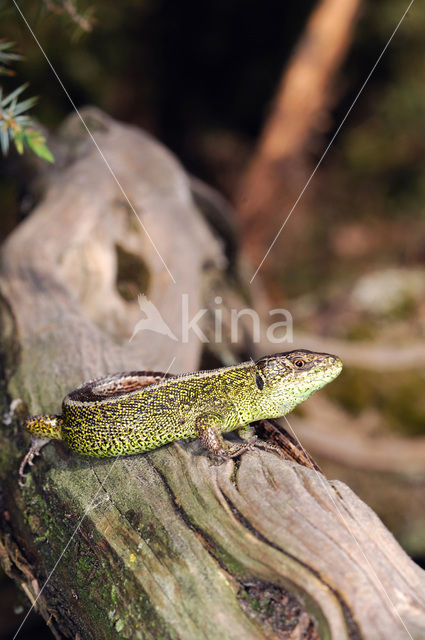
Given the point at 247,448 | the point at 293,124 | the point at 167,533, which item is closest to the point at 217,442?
the point at 247,448

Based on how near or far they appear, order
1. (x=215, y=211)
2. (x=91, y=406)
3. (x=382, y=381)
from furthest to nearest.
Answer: (x=382, y=381), (x=215, y=211), (x=91, y=406)

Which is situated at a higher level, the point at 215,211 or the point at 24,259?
the point at 215,211

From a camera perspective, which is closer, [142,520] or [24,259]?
[142,520]

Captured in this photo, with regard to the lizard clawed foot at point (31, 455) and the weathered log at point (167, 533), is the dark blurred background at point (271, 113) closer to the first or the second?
the weathered log at point (167, 533)

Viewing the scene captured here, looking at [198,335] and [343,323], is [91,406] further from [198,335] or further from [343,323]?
[343,323]

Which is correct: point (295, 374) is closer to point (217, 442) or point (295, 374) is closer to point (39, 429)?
point (217, 442)

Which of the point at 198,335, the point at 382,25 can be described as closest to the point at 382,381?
the point at 198,335

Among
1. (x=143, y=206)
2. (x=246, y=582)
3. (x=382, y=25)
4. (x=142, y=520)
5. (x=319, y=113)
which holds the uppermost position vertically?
(x=382, y=25)

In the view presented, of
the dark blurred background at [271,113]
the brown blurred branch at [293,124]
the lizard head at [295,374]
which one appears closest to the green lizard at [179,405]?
the lizard head at [295,374]
